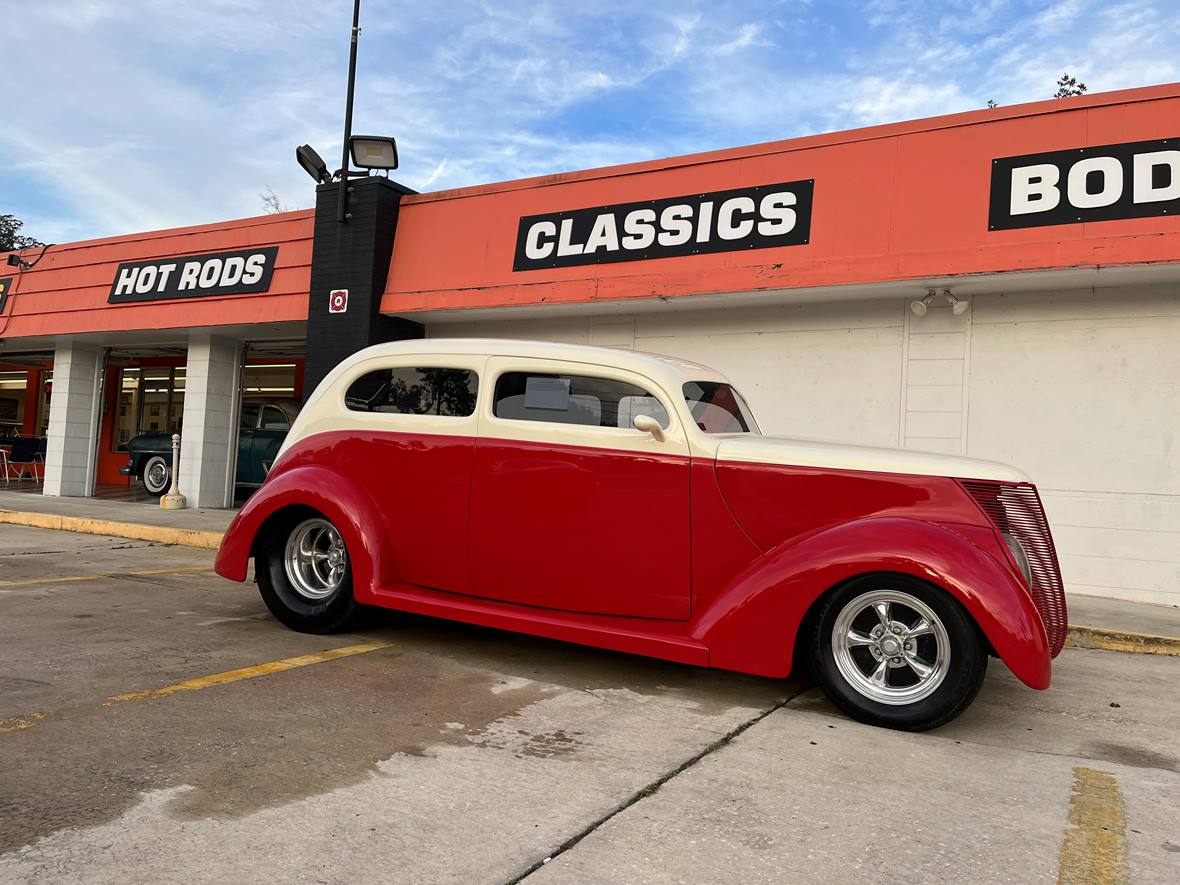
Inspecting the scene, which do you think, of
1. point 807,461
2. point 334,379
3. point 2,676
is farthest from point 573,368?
point 2,676

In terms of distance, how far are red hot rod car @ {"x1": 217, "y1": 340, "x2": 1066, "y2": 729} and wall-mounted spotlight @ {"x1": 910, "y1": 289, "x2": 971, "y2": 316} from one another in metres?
3.46

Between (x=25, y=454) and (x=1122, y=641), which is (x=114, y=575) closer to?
(x=1122, y=641)

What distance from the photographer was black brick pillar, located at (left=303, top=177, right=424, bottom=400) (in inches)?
390

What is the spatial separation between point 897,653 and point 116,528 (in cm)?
927

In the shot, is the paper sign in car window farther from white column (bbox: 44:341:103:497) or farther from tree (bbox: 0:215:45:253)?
tree (bbox: 0:215:45:253)

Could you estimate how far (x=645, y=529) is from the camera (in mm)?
4020

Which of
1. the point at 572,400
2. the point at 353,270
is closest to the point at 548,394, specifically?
the point at 572,400

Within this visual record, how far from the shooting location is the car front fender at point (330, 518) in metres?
4.56

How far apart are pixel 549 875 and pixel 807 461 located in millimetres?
2279

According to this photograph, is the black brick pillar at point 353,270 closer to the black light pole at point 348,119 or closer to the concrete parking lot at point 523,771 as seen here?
the black light pole at point 348,119

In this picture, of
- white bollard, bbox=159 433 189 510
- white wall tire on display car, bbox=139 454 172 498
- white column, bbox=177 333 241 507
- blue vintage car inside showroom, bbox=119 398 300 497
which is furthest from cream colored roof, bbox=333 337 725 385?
white wall tire on display car, bbox=139 454 172 498

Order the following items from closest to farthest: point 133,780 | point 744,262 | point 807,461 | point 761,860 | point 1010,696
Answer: point 761,860 < point 133,780 < point 807,461 < point 1010,696 < point 744,262

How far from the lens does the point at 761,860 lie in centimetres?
229

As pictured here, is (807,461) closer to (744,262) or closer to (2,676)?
(2,676)
